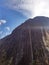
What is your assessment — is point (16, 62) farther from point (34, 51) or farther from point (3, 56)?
point (3, 56)

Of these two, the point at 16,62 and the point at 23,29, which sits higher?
the point at 23,29

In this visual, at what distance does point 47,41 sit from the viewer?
561 feet

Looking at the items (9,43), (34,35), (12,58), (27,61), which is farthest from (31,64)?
(9,43)

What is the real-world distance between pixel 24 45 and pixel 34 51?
15339mm

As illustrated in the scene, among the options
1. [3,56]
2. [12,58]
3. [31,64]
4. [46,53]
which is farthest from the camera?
[3,56]

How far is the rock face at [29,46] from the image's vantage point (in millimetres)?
152850

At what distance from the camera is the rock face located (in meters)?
153

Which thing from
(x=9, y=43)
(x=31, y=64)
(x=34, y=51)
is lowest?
(x=31, y=64)

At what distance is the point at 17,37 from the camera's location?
611 ft

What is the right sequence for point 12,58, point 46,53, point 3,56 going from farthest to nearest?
point 3,56, point 12,58, point 46,53

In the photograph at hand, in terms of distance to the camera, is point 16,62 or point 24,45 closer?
point 16,62

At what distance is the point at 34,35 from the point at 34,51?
21.1m

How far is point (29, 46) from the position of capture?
167 meters

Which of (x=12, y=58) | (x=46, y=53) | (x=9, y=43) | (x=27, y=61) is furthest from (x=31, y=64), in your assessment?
(x=9, y=43)
